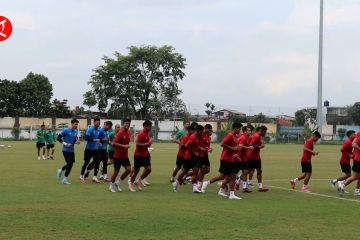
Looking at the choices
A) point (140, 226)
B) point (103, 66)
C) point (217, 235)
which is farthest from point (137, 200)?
point (103, 66)

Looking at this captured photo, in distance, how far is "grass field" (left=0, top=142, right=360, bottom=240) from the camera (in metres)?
9.14

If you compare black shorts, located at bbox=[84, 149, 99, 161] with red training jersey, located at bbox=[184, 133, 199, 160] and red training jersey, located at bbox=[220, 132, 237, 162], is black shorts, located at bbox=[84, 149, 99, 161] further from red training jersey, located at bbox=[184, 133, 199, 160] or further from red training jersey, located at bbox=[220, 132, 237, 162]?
red training jersey, located at bbox=[220, 132, 237, 162]

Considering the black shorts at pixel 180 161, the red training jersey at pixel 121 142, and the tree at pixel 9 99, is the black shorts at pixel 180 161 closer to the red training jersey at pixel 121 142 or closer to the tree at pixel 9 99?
the red training jersey at pixel 121 142

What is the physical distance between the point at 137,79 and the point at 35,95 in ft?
48.2

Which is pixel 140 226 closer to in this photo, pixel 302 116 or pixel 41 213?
pixel 41 213

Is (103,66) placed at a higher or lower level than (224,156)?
higher

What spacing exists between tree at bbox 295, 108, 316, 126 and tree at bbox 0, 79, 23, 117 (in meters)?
47.7

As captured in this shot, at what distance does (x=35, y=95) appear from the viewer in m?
81.4

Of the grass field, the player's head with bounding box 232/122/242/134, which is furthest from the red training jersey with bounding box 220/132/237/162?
the grass field

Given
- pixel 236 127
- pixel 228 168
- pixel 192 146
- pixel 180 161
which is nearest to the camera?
pixel 228 168

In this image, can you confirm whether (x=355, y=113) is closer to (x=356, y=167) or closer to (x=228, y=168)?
(x=356, y=167)

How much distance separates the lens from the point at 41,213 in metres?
10.8

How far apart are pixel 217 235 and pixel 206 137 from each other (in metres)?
7.33

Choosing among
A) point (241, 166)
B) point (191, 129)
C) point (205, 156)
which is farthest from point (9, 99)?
point (241, 166)
